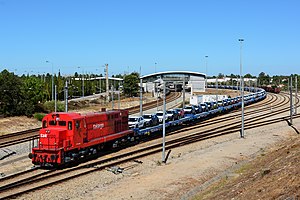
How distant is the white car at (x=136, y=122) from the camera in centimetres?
3925

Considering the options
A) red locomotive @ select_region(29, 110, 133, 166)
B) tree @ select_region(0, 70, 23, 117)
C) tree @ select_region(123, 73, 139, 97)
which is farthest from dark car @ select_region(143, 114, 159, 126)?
tree @ select_region(123, 73, 139, 97)

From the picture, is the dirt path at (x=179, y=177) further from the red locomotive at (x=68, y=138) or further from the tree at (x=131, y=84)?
the tree at (x=131, y=84)

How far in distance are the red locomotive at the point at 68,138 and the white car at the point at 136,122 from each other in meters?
7.27

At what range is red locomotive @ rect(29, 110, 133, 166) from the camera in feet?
86.2

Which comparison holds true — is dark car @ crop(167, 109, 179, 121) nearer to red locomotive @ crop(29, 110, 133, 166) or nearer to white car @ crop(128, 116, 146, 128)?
white car @ crop(128, 116, 146, 128)

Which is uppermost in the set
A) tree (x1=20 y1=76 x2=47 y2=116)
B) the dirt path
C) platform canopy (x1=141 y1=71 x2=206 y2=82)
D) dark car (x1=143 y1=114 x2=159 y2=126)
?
platform canopy (x1=141 y1=71 x2=206 y2=82)

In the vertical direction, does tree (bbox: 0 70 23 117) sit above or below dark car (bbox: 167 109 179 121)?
above

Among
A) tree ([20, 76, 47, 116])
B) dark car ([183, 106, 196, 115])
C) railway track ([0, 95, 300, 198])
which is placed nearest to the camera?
railway track ([0, 95, 300, 198])

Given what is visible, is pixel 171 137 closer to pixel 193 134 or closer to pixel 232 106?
pixel 193 134

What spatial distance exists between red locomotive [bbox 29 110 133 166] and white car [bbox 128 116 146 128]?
727cm

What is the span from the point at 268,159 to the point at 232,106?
42.0m

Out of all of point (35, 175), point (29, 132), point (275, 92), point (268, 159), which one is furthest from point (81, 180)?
point (275, 92)

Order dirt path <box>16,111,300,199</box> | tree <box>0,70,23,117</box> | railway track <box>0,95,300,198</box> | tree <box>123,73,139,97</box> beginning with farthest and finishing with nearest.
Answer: tree <box>123,73,139,97</box>
tree <box>0,70,23,117</box>
railway track <box>0,95,300,198</box>
dirt path <box>16,111,300,199</box>

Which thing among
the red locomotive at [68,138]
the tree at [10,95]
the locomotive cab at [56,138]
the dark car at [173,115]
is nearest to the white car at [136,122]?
the dark car at [173,115]
